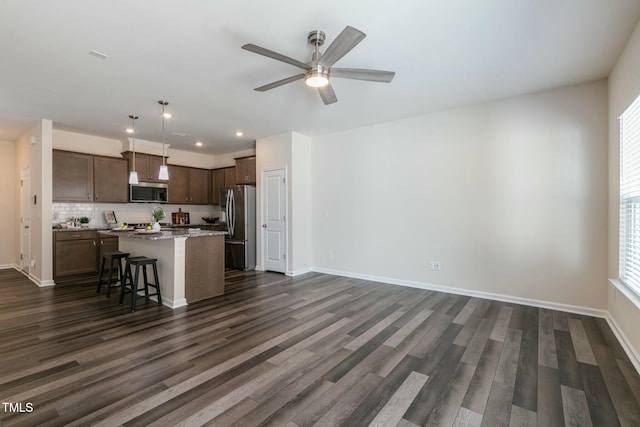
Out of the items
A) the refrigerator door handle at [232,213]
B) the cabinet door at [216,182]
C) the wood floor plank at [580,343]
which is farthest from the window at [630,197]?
the cabinet door at [216,182]

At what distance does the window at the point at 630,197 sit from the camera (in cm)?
260

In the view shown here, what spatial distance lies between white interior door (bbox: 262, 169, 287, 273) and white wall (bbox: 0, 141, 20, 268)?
16.5 ft

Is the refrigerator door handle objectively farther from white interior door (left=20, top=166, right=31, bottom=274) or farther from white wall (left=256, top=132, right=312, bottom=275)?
white interior door (left=20, top=166, right=31, bottom=274)

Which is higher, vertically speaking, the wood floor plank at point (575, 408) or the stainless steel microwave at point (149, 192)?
the stainless steel microwave at point (149, 192)

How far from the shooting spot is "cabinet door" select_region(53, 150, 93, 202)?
5.41 metres

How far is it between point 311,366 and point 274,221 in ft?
12.8

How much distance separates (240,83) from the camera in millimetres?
3504

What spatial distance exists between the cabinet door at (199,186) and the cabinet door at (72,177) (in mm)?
2019

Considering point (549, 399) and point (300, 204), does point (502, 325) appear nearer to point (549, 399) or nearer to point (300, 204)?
point (549, 399)

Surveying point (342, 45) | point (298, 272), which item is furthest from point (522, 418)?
point (298, 272)

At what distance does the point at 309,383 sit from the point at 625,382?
2.31m

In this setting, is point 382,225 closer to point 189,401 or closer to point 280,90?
point 280,90

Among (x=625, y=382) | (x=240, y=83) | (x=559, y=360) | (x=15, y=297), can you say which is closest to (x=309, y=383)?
(x=559, y=360)

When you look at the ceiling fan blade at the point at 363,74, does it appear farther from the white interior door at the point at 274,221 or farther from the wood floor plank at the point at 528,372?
the white interior door at the point at 274,221
